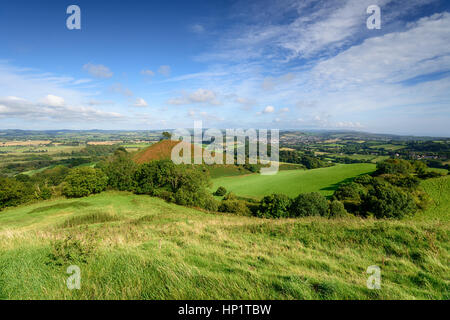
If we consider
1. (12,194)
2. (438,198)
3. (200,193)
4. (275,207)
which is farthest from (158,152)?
(438,198)

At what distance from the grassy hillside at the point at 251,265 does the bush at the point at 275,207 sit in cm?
2403

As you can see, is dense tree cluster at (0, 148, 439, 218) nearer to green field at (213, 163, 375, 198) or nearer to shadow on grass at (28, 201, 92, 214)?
shadow on grass at (28, 201, 92, 214)

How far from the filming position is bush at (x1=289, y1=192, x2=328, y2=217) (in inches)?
1111

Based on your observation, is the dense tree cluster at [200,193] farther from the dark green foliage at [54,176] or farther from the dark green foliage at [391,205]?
the dark green foliage at [54,176]

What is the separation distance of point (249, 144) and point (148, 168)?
64676 mm

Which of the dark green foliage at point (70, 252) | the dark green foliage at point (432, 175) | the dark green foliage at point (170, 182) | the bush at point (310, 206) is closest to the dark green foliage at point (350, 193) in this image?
the bush at point (310, 206)

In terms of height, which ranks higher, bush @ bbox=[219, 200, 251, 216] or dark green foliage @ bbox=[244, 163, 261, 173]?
dark green foliage @ bbox=[244, 163, 261, 173]

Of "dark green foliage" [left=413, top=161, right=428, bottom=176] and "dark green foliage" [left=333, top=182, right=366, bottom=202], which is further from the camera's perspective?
"dark green foliage" [left=413, top=161, right=428, bottom=176]

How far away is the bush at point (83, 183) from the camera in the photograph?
30862mm

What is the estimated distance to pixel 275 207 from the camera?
3200cm

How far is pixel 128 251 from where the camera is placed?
205 inches

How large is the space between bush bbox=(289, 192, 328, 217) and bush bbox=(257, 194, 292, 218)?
6.29 feet

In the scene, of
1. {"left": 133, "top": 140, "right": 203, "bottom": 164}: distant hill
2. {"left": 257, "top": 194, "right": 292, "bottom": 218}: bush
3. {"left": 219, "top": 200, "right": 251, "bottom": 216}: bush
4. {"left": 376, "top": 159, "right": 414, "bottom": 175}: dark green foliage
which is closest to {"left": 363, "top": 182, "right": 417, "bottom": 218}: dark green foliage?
{"left": 257, "top": 194, "right": 292, "bottom": 218}: bush
